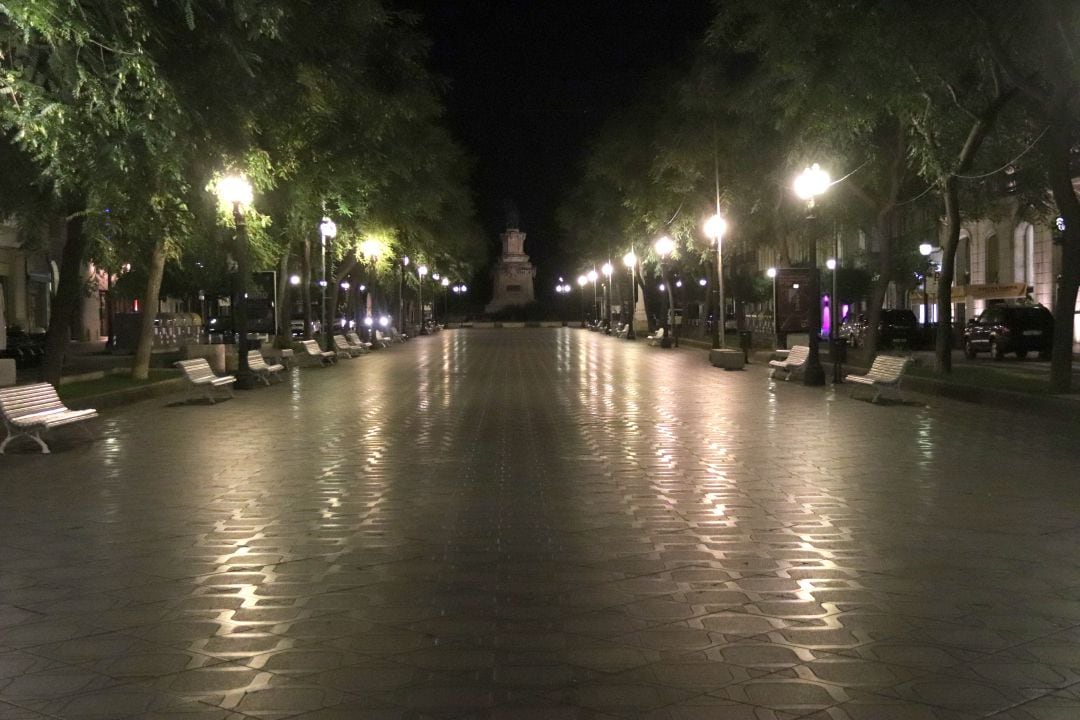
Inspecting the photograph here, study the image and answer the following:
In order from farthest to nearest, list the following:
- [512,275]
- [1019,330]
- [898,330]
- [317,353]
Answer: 1. [512,275]
2. [898,330]
3. [317,353]
4. [1019,330]

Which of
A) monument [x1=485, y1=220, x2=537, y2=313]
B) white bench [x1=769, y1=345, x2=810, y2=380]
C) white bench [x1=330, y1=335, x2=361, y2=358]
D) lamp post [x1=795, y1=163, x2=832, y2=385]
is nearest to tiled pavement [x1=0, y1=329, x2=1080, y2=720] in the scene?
lamp post [x1=795, y1=163, x2=832, y2=385]

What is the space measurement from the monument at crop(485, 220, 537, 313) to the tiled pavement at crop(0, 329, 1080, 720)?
311ft

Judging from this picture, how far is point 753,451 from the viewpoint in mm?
12555

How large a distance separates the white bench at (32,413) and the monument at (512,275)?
94.1m

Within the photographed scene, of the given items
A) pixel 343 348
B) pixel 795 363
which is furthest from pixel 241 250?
pixel 343 348

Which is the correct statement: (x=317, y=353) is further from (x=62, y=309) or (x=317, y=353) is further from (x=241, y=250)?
(x=62, y=309)

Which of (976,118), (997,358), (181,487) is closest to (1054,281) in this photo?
(997,358)

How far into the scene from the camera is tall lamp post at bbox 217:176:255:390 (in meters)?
20.4

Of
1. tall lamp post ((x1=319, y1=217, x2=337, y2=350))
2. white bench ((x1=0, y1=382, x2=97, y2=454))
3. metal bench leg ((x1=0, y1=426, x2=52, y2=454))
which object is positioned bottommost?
metal bench leg ((x1=0, y1=426, x2=52, y2=454))

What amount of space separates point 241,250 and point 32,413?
10560 mm

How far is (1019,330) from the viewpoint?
1259 inches

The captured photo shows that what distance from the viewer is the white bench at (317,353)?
3183cm

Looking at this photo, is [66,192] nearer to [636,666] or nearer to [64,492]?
[64,492]

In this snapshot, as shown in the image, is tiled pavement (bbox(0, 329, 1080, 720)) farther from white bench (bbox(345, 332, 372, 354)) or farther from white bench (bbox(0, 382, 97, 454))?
white bench (bbox(345, 332, 372, 354))
